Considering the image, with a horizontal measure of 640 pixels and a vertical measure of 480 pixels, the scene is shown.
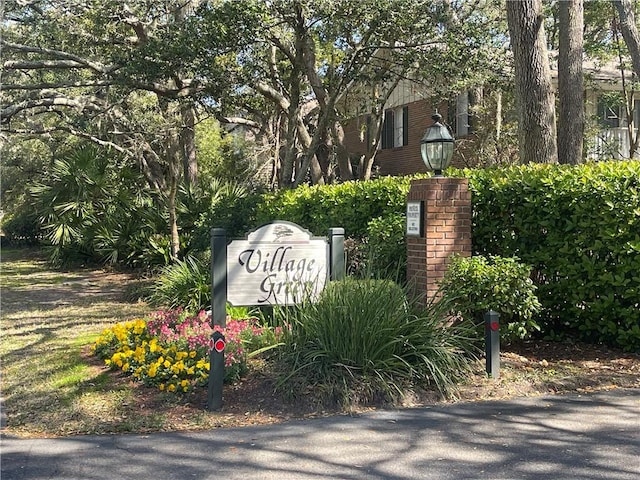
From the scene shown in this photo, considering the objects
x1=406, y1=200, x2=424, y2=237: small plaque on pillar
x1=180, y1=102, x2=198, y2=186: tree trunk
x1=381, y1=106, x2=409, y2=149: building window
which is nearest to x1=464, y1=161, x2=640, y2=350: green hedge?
x1=406, y1=200, x2=424, y2=237: small plaque on pillar

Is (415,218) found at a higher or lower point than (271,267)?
higher

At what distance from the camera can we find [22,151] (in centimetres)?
2773

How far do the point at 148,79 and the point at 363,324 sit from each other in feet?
28.4

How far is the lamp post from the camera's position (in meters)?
7.59

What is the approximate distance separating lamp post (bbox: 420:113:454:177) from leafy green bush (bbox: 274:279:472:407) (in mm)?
1725

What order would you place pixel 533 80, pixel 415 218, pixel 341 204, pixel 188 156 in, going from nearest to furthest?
pixel 415 218 < pixel 533 80 < pixel 341 204 < pixel 188 156

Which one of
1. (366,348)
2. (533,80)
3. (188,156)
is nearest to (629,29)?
(533,80)

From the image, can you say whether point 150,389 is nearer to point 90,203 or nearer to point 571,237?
point 571,237

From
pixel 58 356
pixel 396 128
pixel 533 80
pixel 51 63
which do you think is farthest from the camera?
pixel 396 128

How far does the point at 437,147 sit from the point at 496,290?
178cm

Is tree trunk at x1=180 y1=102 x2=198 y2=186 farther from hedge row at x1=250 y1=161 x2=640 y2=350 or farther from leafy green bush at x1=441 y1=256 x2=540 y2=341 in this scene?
leafy green bush at x1=441 y1=256 x2=540 y2=341

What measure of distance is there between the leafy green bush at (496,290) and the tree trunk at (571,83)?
18.2ft

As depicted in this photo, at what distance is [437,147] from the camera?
299 inches

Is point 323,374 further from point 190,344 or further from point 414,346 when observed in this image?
point 190,344
